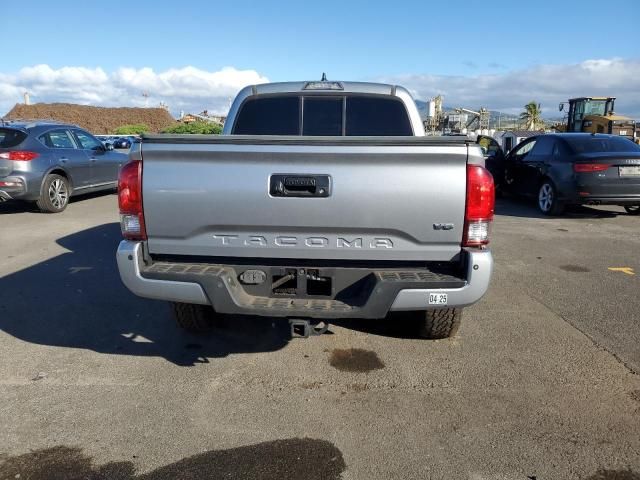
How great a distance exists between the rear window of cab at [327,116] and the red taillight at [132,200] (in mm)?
1847

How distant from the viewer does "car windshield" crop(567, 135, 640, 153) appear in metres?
9.43

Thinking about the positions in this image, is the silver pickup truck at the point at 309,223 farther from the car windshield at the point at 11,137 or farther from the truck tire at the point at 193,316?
the car windshield at the point at 11,137

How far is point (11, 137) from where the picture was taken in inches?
357

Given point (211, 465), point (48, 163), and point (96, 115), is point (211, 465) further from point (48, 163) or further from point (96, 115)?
point (96, 115)

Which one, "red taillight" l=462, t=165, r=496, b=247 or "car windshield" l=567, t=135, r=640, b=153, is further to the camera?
"car windshield" l=567, t=135, r=640, b=153

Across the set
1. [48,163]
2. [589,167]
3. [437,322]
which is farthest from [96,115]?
[437,322]

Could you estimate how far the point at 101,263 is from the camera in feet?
20.4

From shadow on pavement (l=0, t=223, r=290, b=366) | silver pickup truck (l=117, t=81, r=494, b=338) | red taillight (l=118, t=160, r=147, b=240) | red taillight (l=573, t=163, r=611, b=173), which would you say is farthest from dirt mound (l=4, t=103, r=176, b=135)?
silver pickup truck (l=117, t=81, r=494, b=338)

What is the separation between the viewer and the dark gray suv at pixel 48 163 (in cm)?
891

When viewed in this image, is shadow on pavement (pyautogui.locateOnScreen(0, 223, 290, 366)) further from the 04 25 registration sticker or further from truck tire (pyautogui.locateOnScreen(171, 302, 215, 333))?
the 04 25 registration sticker

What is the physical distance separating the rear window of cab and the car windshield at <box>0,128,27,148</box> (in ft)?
20.9

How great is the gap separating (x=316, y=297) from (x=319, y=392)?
655 millimetres

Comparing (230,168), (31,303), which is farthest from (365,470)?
(31,303)

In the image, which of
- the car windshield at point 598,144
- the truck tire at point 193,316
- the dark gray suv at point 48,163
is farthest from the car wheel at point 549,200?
the dark gray suv at point 48,163
